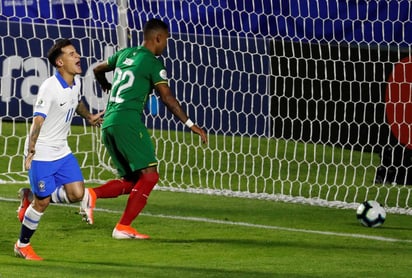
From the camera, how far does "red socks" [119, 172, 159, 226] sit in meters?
10.3

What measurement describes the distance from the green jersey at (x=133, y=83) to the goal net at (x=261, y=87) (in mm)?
3262

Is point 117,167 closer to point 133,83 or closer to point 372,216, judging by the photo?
point 133,83

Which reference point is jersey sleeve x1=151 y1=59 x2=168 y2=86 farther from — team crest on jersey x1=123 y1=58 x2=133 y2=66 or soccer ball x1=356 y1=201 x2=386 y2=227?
soccer ball x1=356 y1=201 x2=386 y2=227

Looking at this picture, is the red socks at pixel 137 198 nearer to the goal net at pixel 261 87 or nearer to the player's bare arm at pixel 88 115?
the player's bare arm at pixel 88 115

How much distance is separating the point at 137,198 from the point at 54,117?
135 centimetres

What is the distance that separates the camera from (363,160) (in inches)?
631

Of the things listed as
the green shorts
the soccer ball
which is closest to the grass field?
the soccer ball

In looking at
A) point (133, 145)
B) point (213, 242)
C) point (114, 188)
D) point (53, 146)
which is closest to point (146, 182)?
point (133, 145)

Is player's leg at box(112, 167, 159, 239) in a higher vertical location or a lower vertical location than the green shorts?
lower

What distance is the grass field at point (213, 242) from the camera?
8.59 m

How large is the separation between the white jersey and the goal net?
→ 4407 millimetres

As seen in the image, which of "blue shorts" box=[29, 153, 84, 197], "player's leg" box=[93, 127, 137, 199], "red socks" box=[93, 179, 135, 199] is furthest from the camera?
"red socks" box=[93, 179, 135, 199]

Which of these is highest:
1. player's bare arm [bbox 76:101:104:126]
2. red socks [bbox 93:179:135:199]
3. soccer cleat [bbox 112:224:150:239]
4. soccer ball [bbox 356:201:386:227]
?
player's bare arm [bbox 76:101:104:126]

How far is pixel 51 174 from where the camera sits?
30.1 feet
